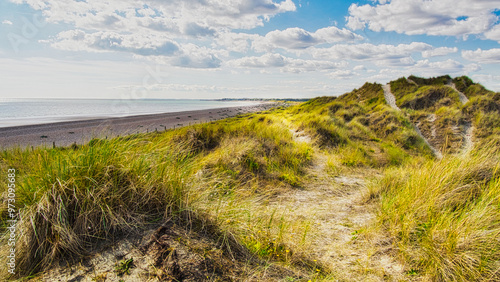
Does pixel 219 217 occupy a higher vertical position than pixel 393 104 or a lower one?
lower

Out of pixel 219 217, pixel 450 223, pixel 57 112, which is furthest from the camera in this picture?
pixel 57 112

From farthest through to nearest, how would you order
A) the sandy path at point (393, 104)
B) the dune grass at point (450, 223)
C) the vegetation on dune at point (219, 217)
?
the sandy path at point (393, 104) → the dune grass at point (450, 223) → the vegetation on dune at point (219, 217)

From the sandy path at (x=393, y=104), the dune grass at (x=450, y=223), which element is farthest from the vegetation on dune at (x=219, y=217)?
the sandy path at (x=393, y=104)

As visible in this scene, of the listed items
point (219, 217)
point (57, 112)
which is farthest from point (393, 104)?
point (57, 112)

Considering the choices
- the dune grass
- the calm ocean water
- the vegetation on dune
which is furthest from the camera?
the calm ocean water

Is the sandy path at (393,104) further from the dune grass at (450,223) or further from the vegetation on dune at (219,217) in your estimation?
the dune grass at (450,223)

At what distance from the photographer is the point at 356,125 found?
1711cm

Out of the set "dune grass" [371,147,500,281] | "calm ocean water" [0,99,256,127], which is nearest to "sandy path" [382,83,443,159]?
"dune grass" [371,147,500,281]

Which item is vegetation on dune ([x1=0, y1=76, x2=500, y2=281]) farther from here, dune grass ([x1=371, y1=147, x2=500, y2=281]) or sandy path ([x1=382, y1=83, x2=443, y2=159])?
sandy path ([x1=382, y1=83, x2=443, y2=159])

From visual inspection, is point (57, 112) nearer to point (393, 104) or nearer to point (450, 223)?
point (393, 104)

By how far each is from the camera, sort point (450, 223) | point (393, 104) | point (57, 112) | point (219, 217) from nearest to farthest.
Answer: point (450, 223)
point (219, 217)
point (393, 104)
point (57, 112)

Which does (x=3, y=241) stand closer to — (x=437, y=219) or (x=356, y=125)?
(x=437, y=219)

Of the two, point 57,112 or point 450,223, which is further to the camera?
point 57,112

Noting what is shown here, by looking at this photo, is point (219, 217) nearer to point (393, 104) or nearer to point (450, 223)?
point (450, 223)
